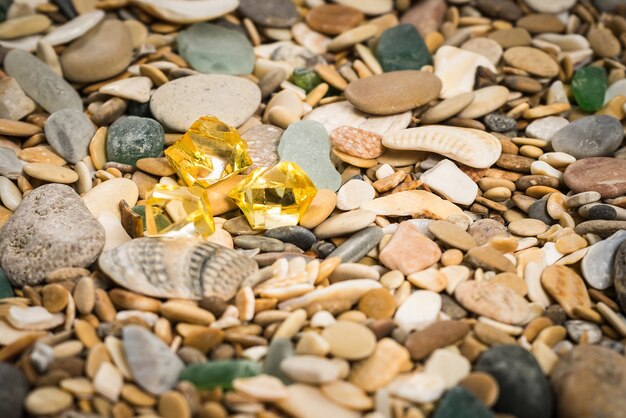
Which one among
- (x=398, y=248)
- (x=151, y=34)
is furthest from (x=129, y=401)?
(x=151, y=34)

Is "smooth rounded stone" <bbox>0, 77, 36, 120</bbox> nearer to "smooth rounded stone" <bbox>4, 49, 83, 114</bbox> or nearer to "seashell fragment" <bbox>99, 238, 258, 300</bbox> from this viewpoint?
"smooth rounded stone" <bbox>4, 49, 83, 114</bbox>

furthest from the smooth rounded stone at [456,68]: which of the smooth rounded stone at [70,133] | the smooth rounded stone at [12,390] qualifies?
the smooth rounded stone at [12,390]

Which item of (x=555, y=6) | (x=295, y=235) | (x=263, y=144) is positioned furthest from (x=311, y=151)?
(x=555, y=6)

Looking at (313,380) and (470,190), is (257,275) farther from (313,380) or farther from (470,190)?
(470,190)

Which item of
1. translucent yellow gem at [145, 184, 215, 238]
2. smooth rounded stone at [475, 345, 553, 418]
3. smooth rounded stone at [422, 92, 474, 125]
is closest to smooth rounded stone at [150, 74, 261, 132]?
translucent yellow gem at [145, 184, 215, 238]

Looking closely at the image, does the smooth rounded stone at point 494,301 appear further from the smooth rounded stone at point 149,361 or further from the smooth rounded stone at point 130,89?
the smooth rounded stone at point 130,89

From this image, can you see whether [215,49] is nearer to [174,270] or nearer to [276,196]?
[276,196]
